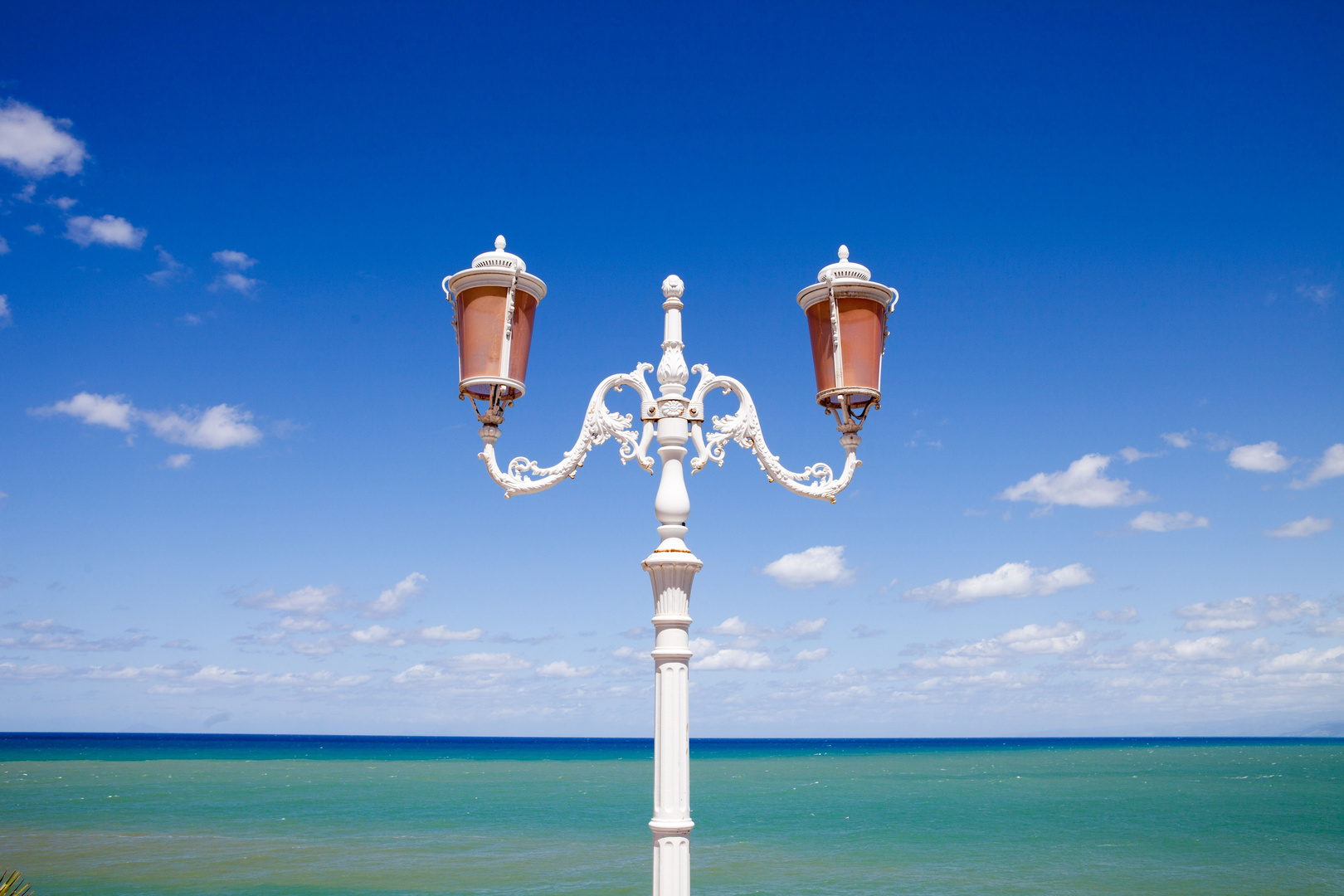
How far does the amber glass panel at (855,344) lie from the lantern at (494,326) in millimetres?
1757

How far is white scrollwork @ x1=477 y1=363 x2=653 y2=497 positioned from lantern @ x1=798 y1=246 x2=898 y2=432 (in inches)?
42.6

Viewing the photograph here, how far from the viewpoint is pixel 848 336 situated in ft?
18.0

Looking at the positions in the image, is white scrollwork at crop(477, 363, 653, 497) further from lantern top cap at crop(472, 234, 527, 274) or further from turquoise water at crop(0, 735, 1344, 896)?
turquoise water at crop(0, 735, 1344, 896)

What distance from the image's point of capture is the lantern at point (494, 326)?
17.2ft

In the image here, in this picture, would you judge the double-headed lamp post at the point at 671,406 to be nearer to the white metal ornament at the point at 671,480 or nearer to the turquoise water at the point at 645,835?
the white metal ornament at the point at 671,480

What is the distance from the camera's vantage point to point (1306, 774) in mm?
66062

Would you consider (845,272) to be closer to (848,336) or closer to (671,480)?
(848,336)

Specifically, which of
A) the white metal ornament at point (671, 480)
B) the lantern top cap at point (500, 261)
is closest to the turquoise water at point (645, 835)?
the white metal ornament at point (671, 480)

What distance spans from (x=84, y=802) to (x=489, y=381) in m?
45.6

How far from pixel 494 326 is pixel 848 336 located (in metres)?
2.09

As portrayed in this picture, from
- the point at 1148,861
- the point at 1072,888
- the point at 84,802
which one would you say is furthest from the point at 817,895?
the point at 84,802

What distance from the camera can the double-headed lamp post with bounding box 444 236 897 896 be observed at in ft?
16.3

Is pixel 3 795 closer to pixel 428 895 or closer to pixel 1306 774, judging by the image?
pixel 428 895

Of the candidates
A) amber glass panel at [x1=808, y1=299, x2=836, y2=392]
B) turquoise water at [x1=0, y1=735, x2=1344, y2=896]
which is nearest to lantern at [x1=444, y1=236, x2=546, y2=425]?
amber glass panel at [x1=808, y1=299, x2=836, y2=392]
